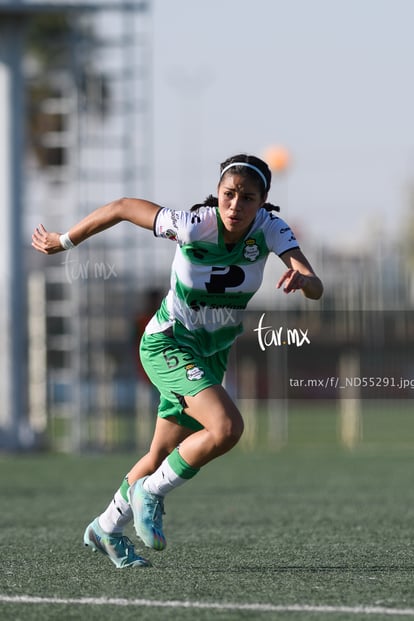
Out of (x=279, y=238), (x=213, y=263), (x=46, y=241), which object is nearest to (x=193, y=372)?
(x=213, y=263)

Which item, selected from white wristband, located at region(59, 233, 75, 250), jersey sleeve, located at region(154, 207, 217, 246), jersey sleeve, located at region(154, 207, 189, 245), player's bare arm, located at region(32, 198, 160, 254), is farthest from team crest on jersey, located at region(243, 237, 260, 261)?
white wristband, located at region(59, 233, 75, 250)

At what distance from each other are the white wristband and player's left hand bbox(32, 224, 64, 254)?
0.09 feet

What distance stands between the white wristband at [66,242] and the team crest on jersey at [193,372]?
0.80 m

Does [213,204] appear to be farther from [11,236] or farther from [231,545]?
[11,236]

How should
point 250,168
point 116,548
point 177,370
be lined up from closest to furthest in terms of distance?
point 250,168 → point 177,370 → point 116,548

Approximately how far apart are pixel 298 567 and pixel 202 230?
1.65m

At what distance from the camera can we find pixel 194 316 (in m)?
6.29

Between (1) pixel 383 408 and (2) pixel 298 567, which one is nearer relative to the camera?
(2) pixel 298 567

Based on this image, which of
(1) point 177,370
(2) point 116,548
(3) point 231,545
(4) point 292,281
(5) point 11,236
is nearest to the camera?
(4) point 292,281

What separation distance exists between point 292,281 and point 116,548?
1.72 m

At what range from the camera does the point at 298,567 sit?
6.20 meters

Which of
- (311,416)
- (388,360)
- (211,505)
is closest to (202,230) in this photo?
(211,505)

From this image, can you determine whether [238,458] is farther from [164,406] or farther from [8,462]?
[164,406]

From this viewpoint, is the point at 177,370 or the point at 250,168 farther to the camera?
the point at 177,370
